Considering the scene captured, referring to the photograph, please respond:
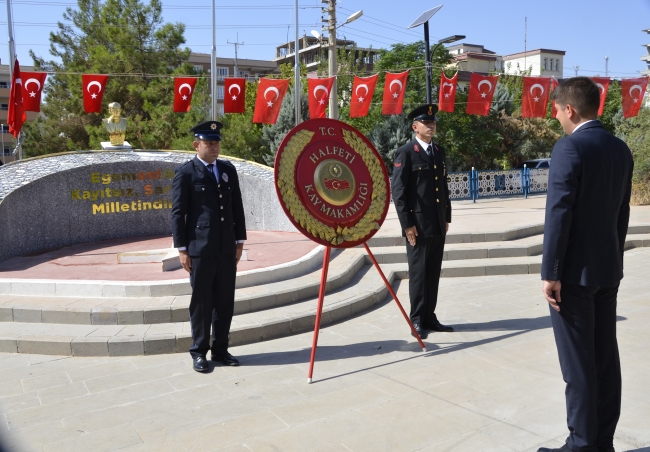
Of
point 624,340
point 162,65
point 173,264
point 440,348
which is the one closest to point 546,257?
point 440,348

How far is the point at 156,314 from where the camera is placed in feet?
18.3

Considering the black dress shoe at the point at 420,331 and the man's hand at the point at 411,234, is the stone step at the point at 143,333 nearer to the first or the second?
the black dress shoe at the point at 420,331

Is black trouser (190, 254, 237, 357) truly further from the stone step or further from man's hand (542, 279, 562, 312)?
man's hand (542, 279, 562, 312)

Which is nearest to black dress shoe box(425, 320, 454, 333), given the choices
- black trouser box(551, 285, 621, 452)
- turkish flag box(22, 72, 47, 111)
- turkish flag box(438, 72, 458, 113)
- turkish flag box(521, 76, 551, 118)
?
black trouser box(551, 285, 621, 452)

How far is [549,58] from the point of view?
247ft

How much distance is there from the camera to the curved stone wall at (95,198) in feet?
29.9

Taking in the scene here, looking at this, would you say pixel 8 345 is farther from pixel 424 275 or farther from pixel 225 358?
pixel 424 275

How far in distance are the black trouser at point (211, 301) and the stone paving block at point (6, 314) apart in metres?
2.13

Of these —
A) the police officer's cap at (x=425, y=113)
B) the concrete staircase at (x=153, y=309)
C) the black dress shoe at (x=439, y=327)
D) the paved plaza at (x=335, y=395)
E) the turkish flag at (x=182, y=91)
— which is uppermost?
the turkish flag at (x=182, y=91)

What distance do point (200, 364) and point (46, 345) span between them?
1501mm

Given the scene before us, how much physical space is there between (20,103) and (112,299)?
8.41m

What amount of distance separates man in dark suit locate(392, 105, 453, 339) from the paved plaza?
0.41m

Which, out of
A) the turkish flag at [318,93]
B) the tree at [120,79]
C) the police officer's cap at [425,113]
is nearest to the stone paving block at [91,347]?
the police officer's cap at [425,113]

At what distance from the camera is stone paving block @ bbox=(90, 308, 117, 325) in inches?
218
